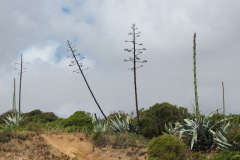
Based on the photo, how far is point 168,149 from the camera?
1479cm

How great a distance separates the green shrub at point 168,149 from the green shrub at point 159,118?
3.96 meters

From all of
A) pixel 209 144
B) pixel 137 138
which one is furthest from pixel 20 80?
pixel 209 144

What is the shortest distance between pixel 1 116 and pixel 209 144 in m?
32.5

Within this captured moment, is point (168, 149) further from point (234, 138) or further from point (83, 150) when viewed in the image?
point (83, 150)

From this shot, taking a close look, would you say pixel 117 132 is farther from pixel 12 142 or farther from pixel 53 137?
pixel 12 142

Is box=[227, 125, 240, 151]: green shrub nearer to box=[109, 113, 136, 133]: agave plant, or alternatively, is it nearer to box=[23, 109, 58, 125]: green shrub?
box=[109, 113, 136, 133]: agave plant

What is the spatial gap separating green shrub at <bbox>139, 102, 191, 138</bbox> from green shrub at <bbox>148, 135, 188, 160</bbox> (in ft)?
13.0

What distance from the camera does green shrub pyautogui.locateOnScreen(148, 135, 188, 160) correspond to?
47.7 ft

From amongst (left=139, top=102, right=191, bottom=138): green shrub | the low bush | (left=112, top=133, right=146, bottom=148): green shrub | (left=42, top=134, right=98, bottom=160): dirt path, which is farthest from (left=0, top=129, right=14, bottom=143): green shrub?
(left=139, top=102, right=191, bottom=138): green shrub

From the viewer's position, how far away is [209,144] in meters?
15.9

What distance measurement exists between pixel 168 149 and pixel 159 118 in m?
4.95

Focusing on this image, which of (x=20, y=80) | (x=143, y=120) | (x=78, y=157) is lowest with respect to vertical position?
(x=78, y=157)

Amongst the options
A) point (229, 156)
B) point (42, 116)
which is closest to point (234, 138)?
point (229, 156)

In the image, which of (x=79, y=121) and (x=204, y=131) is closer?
(x=204, y=131)
